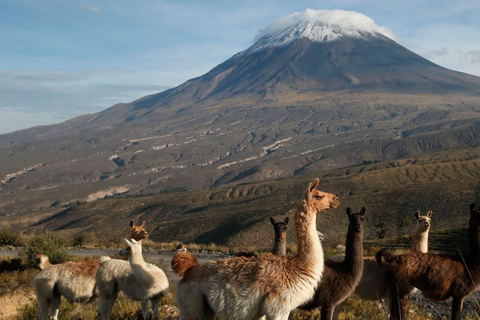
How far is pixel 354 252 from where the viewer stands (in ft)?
24.1

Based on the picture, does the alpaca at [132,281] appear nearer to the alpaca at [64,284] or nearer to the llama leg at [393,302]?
the alpaca at [64,284]

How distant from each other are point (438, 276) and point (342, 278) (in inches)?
69.4

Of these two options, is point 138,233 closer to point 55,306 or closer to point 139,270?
point 139,270

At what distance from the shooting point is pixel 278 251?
938cm

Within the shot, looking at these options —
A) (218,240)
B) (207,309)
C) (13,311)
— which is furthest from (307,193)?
(218,240)

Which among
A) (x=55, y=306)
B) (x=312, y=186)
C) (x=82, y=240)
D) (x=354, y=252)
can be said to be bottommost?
(x=82, y=240)

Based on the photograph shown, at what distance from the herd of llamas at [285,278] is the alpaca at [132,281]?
0.02 meters

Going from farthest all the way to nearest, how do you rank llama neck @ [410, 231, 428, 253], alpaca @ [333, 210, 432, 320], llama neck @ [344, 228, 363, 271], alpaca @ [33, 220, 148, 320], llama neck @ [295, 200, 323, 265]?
1. llama neck @ [410, 231, 428, 253]
2. alpaca @ [33, 220, 148, 320]
3. alpaca @ [333, 210, 432, 320]
4. llama neck @ [344, 228, 363, 271]
5. llama neck @ [295, 200, 323, 265]

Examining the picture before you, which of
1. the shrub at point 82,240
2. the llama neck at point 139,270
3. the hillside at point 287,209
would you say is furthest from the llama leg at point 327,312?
the shrub at point 82,240

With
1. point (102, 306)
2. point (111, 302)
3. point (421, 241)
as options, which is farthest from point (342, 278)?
point (102, 306)

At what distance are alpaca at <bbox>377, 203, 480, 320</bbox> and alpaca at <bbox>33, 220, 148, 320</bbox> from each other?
5078 mm

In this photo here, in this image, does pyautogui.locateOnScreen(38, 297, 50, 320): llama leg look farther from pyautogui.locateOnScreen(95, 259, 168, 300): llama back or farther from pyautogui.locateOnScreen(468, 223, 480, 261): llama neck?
pyautogui.locateOnScreen(468, 223, 480, 261): llama neck

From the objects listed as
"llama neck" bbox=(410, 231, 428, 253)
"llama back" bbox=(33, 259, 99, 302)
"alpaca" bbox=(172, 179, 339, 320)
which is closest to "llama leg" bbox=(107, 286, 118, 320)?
"llama back" bbox=(33, 259, 99, 302)

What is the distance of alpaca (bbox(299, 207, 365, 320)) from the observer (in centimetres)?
714
